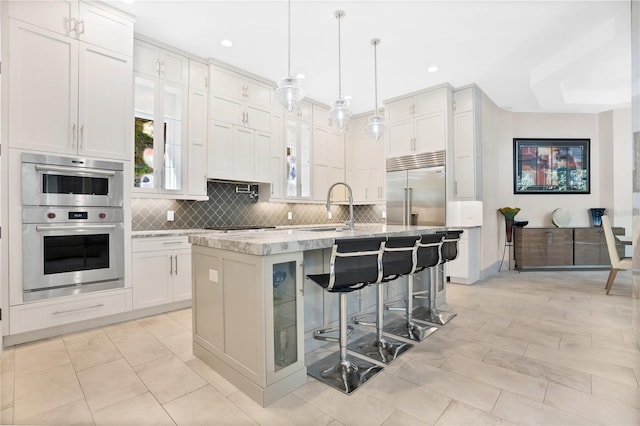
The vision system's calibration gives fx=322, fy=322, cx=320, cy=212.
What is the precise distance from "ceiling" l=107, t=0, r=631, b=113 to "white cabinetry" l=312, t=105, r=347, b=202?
0.68 metres

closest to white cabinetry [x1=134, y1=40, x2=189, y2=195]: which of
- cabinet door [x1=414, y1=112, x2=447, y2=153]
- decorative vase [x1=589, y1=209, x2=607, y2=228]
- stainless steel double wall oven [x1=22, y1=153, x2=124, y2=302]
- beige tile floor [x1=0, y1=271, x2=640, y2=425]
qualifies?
stainless steel double wall oven [x1=22, y1=153, x2=124, y2=302]

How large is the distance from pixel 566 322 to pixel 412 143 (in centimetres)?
317

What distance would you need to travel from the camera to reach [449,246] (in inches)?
122

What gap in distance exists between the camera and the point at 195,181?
399cm

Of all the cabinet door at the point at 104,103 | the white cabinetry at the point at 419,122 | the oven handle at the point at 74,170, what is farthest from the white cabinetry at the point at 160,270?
the white cabinetry at the point at 419,122

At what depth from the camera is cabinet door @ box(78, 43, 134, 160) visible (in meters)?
2.96

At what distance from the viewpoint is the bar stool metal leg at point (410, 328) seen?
275 cm

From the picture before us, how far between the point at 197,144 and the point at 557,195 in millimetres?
6658

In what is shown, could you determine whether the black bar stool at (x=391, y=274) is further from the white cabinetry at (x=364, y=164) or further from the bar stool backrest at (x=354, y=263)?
the white cabinetry at (x=364, y=164)

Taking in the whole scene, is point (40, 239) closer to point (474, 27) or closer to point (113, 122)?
point (113, 122)

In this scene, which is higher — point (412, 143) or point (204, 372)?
point (412, 143)

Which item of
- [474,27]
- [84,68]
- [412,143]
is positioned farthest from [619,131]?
[84,68]

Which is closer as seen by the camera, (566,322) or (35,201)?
(35,201)

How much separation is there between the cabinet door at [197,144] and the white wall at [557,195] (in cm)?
A: 453
